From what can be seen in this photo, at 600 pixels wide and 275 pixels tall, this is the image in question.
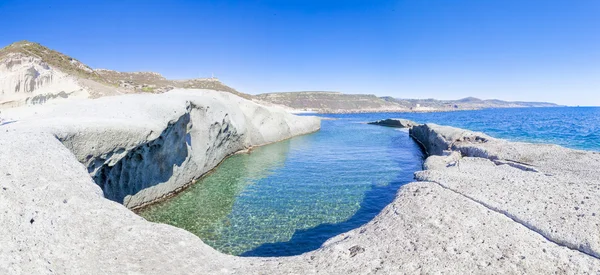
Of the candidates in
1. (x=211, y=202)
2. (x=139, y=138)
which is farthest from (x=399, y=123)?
(x=139, y=138)

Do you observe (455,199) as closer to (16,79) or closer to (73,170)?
(73,170)

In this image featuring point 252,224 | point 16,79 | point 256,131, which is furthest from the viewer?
point 256,131

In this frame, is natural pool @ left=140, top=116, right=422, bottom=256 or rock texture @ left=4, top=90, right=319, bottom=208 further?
natural pool @ left=140, top=116, right=422, bottom=256

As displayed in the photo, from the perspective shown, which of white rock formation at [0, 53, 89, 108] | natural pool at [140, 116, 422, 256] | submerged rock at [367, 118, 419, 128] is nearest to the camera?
natural pool at [140, 116, 422, 256]

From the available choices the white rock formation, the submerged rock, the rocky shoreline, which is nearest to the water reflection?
the rocky shoreline

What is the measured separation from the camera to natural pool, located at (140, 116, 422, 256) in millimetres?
10047

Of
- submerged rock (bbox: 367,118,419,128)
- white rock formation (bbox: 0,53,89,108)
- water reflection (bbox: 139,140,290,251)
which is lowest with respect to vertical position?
water reflection (bbox: 139,140,290,251)

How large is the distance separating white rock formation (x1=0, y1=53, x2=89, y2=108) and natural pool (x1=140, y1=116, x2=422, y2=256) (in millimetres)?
18788

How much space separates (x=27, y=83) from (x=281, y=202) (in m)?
26.6

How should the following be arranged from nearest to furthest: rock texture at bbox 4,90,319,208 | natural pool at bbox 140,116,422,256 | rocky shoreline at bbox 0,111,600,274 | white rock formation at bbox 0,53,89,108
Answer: rocky shoreline at bbox 0,111,600,274, rock texture at bbox 4,90,319,208, natural pool at bbox 140,116,422,256, white rock formation at bbox 0,53,89,108

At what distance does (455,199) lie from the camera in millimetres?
6871

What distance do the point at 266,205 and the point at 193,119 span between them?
8.60 m

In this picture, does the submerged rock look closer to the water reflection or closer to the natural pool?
the natural pool

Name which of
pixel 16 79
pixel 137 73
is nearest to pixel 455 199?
pixel 16 79
